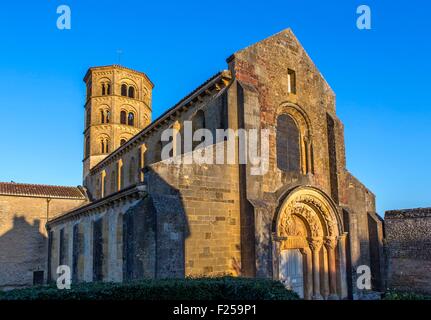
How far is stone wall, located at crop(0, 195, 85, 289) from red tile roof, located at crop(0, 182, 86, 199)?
355 millimetres

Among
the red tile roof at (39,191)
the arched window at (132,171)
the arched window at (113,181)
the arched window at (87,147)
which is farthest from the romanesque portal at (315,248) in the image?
the arched window at (87,147)

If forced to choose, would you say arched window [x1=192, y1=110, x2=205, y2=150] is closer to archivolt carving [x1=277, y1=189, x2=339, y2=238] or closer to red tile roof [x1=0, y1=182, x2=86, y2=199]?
archivolt carving [x1=277, y1=189, x2=339, y2=238]

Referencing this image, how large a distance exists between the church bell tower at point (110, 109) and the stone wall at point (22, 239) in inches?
220

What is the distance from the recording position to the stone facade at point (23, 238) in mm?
25328

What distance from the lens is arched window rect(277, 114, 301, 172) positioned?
15289mm

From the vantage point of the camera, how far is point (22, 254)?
1021 inches

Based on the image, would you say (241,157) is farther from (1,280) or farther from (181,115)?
(1,280)

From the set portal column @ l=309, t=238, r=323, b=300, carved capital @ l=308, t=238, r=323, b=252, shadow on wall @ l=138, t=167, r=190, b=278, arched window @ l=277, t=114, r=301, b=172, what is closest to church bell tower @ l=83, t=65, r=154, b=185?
arched window @ l=277, t=114, r=301, b=172

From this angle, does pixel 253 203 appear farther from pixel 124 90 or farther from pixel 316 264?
pixel 124 90

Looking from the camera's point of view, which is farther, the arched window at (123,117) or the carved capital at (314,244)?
the arched window at (123,117)

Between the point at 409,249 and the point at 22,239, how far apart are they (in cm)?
2473

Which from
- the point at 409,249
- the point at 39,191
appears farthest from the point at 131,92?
the point at 409,249

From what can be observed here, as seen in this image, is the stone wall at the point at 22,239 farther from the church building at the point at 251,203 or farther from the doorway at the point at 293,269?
the doorway at the point at 293,269

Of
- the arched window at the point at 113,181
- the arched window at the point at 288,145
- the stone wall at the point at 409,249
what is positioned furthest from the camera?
the arched window at the point at 113,181
